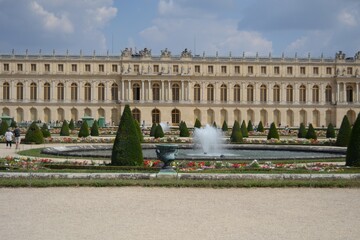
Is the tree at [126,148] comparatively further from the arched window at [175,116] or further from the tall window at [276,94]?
the tall window at [276,94]

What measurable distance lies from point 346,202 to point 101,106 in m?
51.0

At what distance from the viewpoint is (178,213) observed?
9906 mm

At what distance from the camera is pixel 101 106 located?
6059 centimetres

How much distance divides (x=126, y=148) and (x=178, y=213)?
7496 mm

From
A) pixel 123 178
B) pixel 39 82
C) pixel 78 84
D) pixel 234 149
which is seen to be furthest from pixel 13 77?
pixel 123 178

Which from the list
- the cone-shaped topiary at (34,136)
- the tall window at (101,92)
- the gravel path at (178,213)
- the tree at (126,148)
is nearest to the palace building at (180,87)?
the tall window at (101,92)

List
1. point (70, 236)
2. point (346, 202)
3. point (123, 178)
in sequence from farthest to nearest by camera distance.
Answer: point (123, 178), point (346, 202), point (70, 236)

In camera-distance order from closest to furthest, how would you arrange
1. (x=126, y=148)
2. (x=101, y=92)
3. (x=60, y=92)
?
(x=126, y=148)
(x=60, y=92)
(x=101, y=92)

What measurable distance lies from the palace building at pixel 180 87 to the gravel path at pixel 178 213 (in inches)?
1886

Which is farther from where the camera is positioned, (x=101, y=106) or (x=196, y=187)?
(x=101, y=106)

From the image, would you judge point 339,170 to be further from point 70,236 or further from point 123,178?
point 70,236

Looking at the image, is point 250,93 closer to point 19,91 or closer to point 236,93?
point 236,93

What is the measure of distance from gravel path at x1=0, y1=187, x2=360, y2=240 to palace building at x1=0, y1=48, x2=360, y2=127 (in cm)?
4790

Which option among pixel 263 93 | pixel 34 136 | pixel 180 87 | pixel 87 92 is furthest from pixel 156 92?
pixel 34 136
